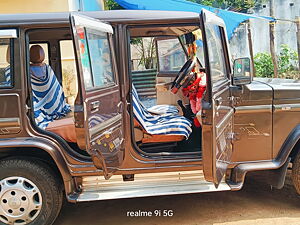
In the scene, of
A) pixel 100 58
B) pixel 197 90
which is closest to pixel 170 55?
pixel 197 90

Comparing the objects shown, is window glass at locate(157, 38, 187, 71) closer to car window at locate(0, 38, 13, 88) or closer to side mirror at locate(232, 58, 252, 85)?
side mirror at locate(232, 58, 252, 85)

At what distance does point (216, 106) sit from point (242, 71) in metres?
0.73

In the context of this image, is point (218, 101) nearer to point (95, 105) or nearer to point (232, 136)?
point (232, 136)

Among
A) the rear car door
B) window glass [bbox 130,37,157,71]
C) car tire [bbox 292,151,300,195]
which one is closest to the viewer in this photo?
the rear car door

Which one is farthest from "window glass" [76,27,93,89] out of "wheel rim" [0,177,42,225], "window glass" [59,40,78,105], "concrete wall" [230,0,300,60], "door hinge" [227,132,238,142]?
"concrete wall" [230,0,300,60]

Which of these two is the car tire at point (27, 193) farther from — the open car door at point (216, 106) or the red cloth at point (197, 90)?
the red cloth at point (197, 90)

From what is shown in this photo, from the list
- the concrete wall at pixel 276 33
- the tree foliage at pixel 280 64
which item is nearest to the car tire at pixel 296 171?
the tree foliage at pixel 280 64

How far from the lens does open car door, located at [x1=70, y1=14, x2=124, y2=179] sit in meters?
2.54

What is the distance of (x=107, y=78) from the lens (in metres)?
3.07

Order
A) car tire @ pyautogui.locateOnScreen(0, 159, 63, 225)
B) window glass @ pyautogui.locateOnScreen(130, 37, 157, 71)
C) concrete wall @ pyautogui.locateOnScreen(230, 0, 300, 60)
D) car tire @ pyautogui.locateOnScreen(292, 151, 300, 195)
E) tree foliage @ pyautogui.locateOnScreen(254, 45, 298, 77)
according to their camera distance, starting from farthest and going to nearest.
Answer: concrete wall @ pyautogui.locateOnScreen(230, 0, 300, 60) < tree foliage @ pyautogui.locateOnScreen(254, 45, 298, 77) < window glass @ pyautogui.locateOnScreen(130, 37, 157, 71) < car tire @ pyautogui.locateOnScreen(292, 151, 300, 195) < car tire @ pyautogui.locateOnScreen(0, 159, 63, 225)

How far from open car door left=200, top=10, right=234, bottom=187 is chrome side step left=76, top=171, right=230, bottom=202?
0.35m

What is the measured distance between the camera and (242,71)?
3256 millimetres

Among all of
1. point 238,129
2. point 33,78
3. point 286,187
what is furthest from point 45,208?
point 286,187

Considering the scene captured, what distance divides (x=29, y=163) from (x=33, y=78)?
34.0 inches
